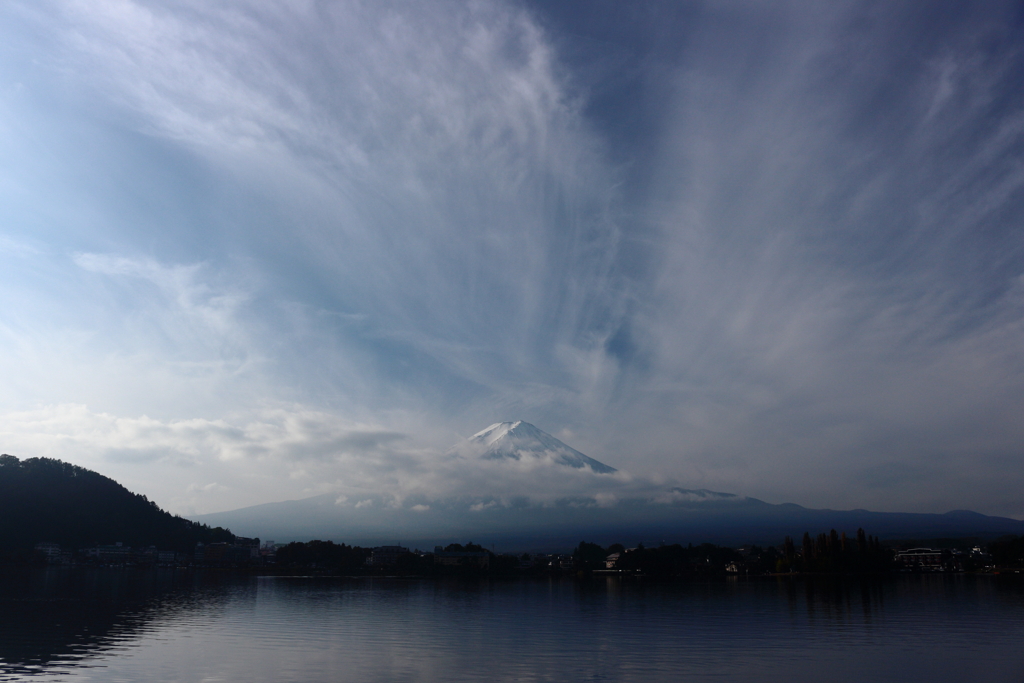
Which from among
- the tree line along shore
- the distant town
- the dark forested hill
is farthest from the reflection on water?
the dark forested hill

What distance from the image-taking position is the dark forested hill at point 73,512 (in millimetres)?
145375

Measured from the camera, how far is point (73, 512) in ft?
529

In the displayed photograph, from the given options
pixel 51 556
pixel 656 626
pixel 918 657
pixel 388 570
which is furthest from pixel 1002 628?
pixel 51 556

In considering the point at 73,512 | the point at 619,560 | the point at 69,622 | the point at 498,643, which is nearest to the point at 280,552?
the point at 73,512

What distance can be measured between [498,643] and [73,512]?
174 m

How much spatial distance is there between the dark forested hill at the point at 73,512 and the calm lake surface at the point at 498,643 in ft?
397

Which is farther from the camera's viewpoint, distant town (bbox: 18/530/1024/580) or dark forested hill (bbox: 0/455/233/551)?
dark forested hill (bbox: 0/455/233/551)

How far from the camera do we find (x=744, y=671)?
23.0 m

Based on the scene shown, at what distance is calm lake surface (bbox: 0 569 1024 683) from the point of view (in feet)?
73.0

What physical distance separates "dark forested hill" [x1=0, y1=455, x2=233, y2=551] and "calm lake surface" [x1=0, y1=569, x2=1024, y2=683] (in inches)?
4762

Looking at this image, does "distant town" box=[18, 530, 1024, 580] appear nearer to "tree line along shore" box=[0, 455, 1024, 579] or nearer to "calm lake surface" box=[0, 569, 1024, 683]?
"tree line along shore" box=[0, 455, 1024, 579]

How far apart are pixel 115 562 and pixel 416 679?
169308 mm

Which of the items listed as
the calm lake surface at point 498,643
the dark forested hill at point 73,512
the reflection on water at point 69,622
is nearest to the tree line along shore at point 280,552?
the dark forested hill at point 73,512

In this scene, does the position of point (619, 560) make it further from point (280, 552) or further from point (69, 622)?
→ point (69, 622)
